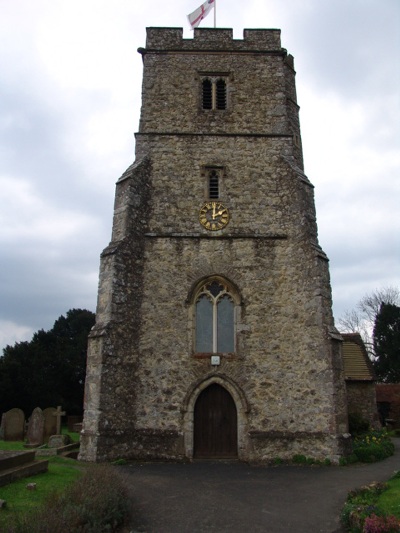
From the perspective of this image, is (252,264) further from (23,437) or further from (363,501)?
(23,437)

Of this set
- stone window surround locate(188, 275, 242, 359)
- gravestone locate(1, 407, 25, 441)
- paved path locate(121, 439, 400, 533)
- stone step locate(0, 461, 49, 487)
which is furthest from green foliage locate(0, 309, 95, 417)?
stone step locate(0, 461, 49, 487)

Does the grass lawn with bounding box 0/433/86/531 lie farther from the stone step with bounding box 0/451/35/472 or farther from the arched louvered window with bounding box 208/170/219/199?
the arched louvered window with bounding box 208/170/219/199

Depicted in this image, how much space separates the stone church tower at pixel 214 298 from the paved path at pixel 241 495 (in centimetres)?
126

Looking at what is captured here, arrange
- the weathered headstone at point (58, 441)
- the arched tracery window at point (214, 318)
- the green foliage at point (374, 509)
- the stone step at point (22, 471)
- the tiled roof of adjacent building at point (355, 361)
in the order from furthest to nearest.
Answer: the tiled roof of adjacent building at point (355, 361), the arched tracery window at point (214, 318), the weathered headstone at point (58, 441), the stone step at point (22, 471), the green foliage at point (374, 509)

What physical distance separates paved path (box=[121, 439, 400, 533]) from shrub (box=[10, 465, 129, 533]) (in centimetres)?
55

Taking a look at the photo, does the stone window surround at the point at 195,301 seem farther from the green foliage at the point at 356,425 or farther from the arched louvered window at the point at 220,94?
the arched louvered window at the point at 220,94

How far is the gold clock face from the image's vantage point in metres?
15.6

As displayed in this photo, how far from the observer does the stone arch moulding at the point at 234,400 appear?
13.5 meters

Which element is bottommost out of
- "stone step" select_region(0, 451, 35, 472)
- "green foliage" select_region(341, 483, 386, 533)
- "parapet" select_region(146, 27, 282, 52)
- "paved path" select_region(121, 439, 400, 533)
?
"paved path" select_region(121, 439, 400, 533)

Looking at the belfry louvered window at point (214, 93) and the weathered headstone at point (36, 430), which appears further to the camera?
the belfry louvered window at point (214, 93)

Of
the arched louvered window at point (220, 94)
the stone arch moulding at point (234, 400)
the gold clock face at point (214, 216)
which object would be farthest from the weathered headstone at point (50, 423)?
the arched louvered window at point (220, 94)

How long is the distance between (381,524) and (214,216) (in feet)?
36.9

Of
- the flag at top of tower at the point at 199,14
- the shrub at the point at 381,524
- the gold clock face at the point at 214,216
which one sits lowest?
the shrub at the point at 381,524

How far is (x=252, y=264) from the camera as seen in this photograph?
1512 centimetres
